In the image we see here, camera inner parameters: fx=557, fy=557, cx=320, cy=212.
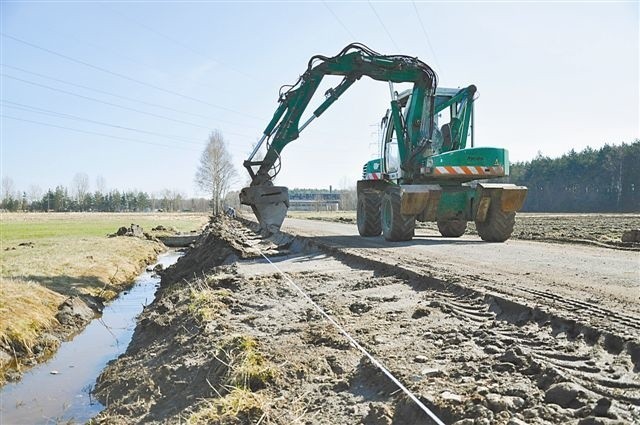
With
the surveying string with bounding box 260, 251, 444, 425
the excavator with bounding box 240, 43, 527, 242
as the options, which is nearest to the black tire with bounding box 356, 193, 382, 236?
the excavator with bounding box 240, 43, 527, 242

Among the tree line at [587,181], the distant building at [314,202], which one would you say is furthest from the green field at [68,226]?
the distant building at [314,202]

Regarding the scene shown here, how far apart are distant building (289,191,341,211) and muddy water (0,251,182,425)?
3777 inches

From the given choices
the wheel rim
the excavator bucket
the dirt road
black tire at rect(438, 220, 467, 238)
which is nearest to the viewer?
the dirt road

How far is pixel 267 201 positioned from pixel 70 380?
882cm

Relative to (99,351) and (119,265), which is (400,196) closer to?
(99,351)

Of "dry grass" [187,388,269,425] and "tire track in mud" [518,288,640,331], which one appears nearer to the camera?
"dry grass" [187,388,269,425]

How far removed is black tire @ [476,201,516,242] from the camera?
13352mm

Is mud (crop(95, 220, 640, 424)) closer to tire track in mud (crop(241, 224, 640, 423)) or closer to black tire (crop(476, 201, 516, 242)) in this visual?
tire track in mud (crop(241, 224, 640, 423))

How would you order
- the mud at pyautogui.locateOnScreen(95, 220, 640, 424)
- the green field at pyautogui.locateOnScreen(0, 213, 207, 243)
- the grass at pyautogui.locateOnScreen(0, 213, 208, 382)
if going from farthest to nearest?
the green field at pyautogui.locateOnScreen(0, 213, 207, 243) → the grass at pyautogui.locateOnScreen(0, 213, 208, 382) → the mud at pyautogui.locateOnScreen(95, 220, 640, 424)

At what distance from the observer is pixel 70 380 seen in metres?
7.88

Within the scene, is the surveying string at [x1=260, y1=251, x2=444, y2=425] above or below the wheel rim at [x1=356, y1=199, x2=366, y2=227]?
below

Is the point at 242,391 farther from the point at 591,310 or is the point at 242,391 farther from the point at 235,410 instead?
the point at 591,310

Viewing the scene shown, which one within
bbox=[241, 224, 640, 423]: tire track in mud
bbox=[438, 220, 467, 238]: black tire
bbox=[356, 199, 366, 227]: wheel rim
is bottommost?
bbox=[241, 224, 640, 423]: tire track in mud

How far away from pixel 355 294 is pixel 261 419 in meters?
3.75
